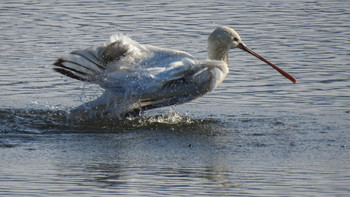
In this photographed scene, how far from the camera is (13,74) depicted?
437 inches

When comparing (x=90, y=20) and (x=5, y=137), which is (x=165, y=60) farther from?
(x=90, y=20)

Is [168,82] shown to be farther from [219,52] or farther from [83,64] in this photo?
[219,52]

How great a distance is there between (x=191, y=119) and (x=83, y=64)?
4.51 feet

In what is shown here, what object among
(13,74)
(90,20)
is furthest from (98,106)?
(90,20)

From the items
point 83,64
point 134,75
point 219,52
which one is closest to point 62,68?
point 83,64

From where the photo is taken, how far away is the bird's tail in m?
8.69

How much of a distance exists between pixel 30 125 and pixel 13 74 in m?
2.47

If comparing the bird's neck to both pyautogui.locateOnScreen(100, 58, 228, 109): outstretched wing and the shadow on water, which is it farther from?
the shadow on water

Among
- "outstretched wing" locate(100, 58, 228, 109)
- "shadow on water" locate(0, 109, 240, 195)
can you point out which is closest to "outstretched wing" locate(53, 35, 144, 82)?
"outstretched wing" locate(100, 58, 228, 109)

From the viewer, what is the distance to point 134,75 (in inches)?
338

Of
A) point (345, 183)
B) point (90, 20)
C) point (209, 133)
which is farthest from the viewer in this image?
point (90, 20)

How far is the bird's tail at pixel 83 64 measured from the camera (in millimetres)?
8688

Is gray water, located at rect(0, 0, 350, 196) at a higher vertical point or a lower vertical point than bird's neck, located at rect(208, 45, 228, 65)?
lower

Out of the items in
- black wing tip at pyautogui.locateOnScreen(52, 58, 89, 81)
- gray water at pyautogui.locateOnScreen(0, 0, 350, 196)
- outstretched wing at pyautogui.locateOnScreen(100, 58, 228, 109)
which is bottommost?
gray water at pyautogui.locateOnScreen(0, 0, 350, 196)
